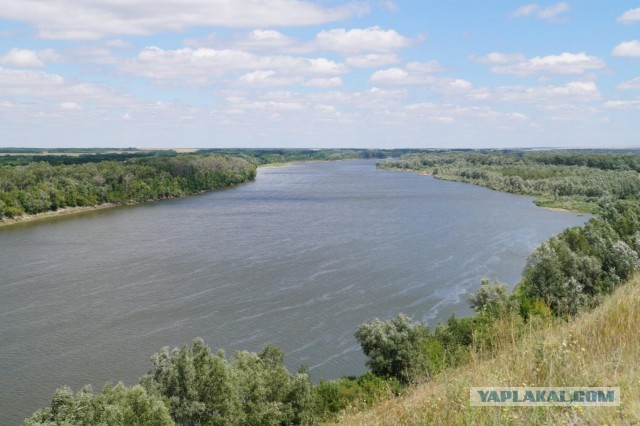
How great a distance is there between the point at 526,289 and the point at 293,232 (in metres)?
20.9

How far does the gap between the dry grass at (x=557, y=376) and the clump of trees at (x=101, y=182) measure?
53.5 meters

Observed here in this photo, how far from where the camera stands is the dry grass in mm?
2975

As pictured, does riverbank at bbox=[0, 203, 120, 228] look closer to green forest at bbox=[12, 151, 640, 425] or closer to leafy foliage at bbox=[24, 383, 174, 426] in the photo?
green forest at bbox=[12, 151, 640, 425]

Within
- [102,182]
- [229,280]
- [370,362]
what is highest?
[102,182]

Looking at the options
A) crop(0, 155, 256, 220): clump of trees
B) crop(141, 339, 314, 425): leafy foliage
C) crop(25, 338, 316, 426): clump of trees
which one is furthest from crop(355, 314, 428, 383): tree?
crop(0, 155, 256, 220): clump of trees

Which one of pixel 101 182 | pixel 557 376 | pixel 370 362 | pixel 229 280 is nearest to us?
pixel 557 376

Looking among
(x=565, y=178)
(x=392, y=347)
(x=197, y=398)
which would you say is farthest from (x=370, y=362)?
(x=565, y=178)

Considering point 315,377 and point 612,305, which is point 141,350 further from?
point 612,305

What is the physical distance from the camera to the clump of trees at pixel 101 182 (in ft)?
173

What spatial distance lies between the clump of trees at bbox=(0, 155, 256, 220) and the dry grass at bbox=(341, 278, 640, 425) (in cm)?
5346

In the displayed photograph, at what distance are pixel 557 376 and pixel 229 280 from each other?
24483mm

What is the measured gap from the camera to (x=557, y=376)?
3.51 meters

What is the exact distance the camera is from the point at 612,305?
4.88 m

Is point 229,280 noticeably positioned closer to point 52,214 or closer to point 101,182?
point 52,214
